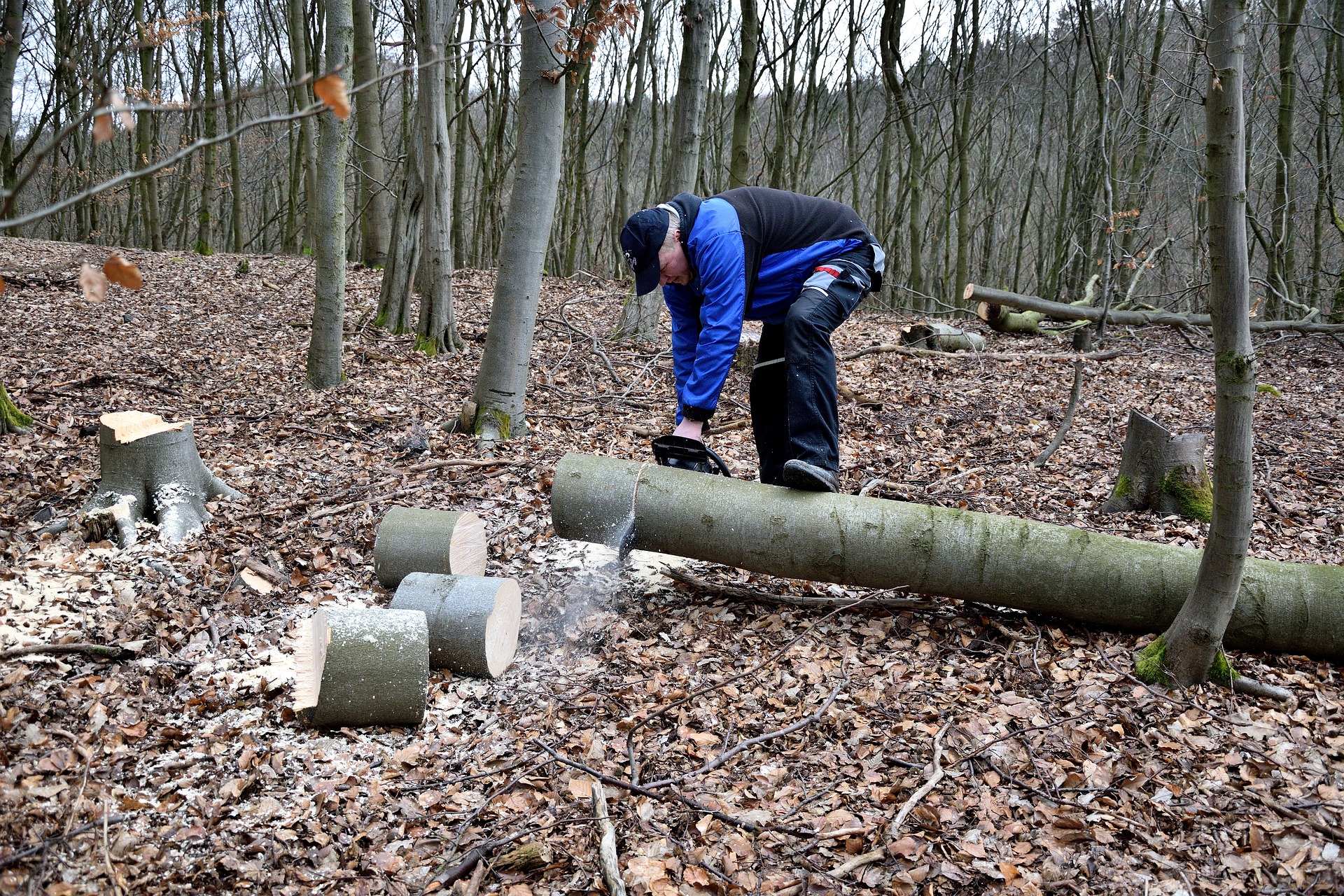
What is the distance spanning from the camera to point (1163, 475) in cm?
462

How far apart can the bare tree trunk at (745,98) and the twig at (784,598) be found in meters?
7.31

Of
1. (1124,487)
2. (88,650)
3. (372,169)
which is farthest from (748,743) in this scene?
(372,169)

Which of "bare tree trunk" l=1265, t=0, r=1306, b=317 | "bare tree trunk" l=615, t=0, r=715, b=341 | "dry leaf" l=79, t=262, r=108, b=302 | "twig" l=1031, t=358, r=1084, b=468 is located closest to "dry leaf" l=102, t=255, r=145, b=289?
"dry leaf" l=79, t=262, r=108, b=302

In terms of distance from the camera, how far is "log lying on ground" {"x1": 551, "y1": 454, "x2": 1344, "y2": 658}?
10.5 feet

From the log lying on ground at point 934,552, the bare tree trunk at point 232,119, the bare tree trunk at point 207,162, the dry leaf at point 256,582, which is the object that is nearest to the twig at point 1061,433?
the log lying on ground at point 934,552

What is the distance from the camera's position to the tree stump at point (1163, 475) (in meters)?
4.58

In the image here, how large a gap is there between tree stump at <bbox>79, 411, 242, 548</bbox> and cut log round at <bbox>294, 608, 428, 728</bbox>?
173 cm

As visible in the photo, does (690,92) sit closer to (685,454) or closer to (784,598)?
(685,454)

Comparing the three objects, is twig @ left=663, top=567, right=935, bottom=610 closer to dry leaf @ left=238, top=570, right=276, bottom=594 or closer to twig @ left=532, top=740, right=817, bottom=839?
twig @ left=532, top=740, right=817, bottom=839

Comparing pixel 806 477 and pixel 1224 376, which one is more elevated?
pixel 1224 376

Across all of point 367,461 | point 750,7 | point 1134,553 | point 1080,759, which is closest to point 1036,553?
point 1134,553

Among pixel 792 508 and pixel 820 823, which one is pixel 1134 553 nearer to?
pixel 792 508

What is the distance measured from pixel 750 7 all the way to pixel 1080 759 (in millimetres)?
10824

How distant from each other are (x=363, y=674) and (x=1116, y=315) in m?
9.54
